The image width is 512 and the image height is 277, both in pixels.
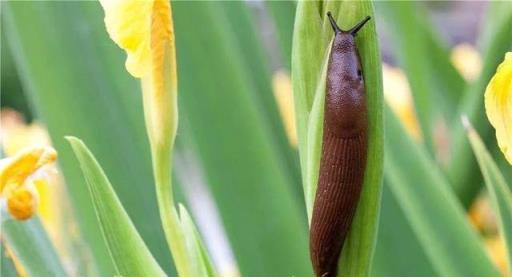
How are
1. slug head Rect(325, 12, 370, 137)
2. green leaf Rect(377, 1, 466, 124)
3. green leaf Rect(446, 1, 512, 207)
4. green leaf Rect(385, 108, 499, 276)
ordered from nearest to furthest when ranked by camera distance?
slug head Rect(325, 12, 370, 137)
green leaf Rect(385, 108, 499, 276)
green leaf Rect(446, 1, 512, 207)
green leaf Rect(377, 1, 466, 124)

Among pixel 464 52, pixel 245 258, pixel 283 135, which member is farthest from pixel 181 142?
→ pixel 464 52

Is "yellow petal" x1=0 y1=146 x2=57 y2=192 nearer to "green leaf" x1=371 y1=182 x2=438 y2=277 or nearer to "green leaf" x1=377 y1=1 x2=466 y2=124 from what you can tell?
"green leaf" x1=371 y1=182 x2=438 y2=277

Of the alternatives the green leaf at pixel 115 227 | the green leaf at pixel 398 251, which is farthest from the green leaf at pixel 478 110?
the green leaf at pixel 115 227

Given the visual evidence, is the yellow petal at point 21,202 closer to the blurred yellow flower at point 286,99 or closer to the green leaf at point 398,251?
the green leaf at point 398,251

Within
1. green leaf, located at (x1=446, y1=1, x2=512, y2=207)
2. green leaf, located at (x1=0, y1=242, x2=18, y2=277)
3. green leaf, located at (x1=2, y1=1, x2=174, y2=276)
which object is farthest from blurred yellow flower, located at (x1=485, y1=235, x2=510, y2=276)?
green leaf, located at (x1=0, y1=242, x2=18, y2=277)

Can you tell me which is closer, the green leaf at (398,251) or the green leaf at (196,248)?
the green leaf at (196,248)

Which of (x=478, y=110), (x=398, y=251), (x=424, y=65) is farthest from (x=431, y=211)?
(x=424, y=65)

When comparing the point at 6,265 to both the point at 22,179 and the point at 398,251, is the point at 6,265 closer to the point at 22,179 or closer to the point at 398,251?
the point at 22,179
